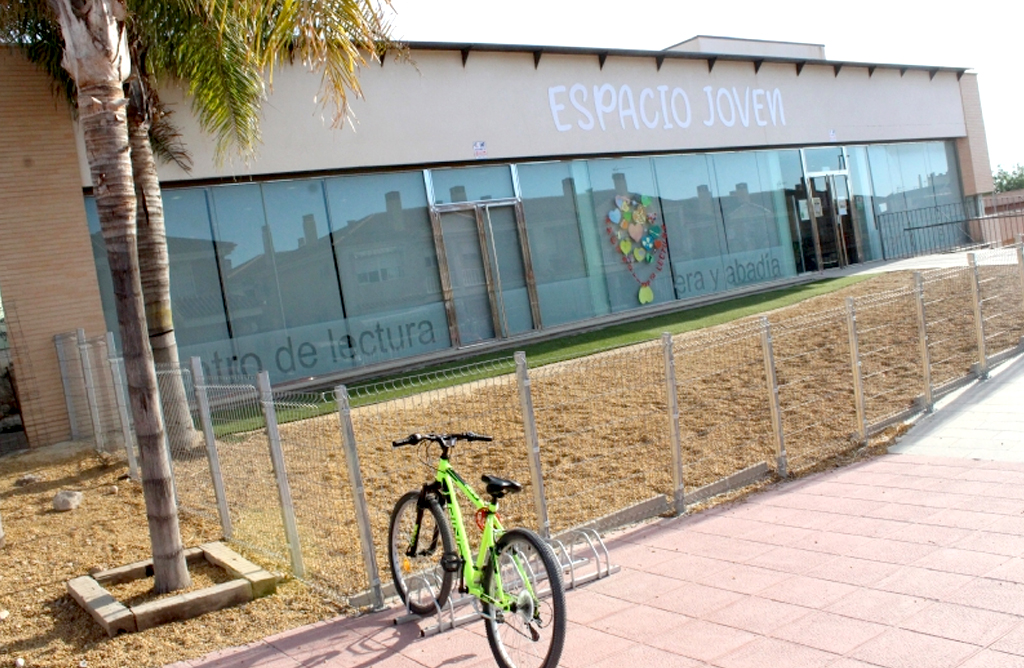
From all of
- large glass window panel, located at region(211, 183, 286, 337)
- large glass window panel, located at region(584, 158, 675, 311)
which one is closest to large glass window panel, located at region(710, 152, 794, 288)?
large glass window panel, located at region(584, 158, 675, 311)

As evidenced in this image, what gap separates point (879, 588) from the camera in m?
4.98

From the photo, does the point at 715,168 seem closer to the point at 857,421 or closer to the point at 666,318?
the point at 666,318

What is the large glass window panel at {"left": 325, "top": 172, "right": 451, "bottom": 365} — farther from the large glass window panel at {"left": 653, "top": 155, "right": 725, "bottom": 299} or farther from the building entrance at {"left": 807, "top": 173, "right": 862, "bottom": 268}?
the building entrance at {"left": 807, "top": 173, "right": 862, "bottom": 268}

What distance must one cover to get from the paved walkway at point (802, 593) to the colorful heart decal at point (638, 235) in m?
11.9

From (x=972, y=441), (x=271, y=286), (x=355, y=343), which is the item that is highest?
(x=271, y=286)

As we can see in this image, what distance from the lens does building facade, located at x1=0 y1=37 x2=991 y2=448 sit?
14.0 meters

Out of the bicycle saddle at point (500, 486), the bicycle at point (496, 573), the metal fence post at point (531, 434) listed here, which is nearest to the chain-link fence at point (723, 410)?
the metal fence post at point (531, 434)

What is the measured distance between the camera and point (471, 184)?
16656mm


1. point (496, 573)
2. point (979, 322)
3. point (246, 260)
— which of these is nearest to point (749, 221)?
point (979, 322)

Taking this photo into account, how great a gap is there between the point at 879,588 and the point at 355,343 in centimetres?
1113

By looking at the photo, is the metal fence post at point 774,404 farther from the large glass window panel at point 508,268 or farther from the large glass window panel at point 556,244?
the large glass window panel at point 556,244

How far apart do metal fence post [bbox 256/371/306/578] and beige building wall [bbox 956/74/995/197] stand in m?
27.0

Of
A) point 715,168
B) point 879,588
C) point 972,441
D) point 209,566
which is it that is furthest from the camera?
point 715,168

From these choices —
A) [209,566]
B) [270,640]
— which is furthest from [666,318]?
[270,640]
